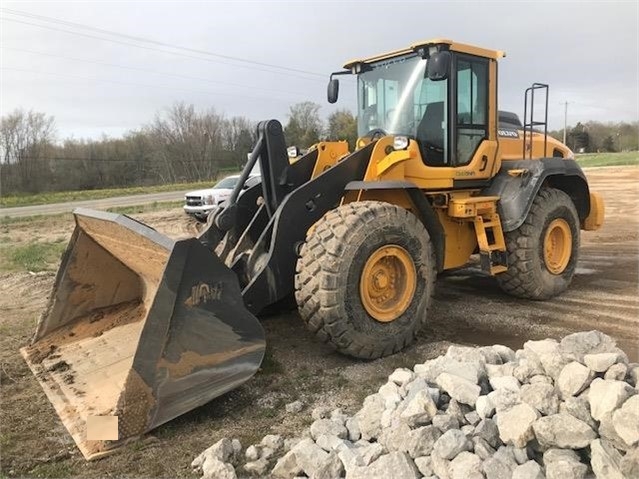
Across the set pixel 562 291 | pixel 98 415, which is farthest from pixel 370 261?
pixel 562 291

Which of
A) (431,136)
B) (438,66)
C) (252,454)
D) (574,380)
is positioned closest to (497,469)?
(574,380)

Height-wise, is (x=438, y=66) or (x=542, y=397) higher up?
(x=438, y=66)

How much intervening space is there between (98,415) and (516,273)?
4.75 metres

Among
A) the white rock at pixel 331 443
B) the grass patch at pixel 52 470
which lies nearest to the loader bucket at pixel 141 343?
the grass patch at pixel 52 470

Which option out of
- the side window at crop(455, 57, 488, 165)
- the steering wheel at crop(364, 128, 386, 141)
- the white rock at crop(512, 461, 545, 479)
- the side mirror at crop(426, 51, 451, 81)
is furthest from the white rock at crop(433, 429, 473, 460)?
the steering wheel at crop(364, 128, 386, 141)

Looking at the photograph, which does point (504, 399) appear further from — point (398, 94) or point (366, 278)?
point (398, 94)

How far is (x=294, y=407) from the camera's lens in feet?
12.4

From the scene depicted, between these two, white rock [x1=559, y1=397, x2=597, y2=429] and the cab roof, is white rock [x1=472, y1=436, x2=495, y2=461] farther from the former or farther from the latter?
the cab roof

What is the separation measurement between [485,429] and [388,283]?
2.04 m

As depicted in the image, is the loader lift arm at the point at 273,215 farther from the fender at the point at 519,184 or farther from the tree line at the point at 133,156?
the tree line at the point at 133,156

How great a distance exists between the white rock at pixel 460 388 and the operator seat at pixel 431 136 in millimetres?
2957

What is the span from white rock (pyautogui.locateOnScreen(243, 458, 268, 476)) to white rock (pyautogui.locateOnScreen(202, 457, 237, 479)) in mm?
120

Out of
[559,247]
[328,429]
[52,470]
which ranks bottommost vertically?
[52,470]

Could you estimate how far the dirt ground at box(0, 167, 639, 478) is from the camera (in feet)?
10.7
